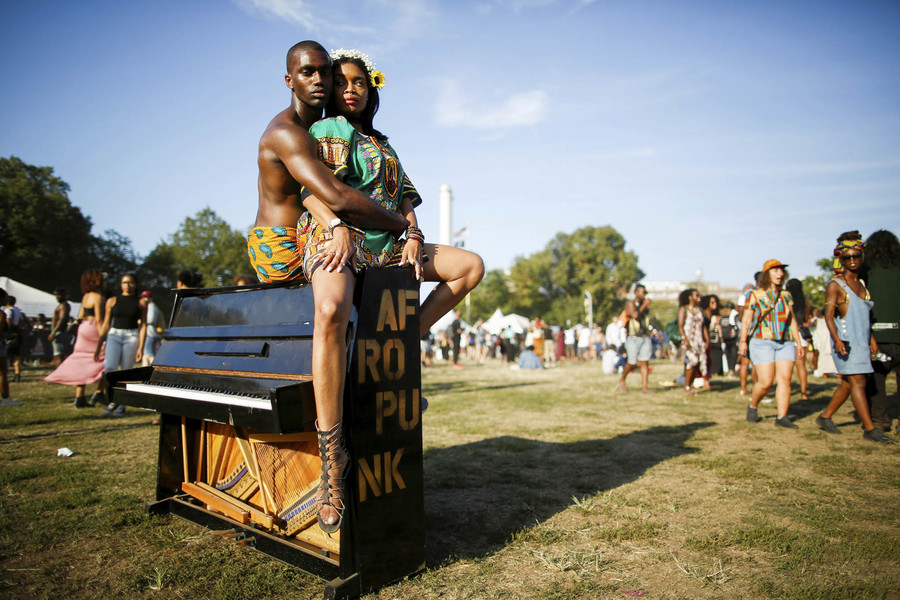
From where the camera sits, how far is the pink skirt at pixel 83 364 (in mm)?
7949

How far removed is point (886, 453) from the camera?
209 inches

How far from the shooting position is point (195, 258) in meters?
50.4

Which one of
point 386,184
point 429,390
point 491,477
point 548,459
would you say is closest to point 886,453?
point 548,459

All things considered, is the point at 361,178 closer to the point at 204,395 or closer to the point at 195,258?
the point at 204,395


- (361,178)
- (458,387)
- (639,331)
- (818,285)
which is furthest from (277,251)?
(818,285)

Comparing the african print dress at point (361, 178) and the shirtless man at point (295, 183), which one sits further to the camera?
the african print dress at point (361, 178)

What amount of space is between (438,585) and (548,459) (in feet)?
9.39

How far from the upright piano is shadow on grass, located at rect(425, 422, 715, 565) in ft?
1.90

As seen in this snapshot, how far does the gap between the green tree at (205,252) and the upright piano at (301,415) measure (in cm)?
5031

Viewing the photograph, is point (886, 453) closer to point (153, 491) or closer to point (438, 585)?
point (438, 585)

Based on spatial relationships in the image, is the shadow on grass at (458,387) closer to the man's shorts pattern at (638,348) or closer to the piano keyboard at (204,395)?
the man's shorts pattern at (638,348)

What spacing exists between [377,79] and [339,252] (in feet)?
3.93

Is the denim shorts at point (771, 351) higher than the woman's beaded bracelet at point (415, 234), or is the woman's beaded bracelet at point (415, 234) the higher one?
the woman's beaded bracelet at point (415, 234)

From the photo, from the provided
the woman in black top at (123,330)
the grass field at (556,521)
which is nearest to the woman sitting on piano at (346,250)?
the grass field at (556,521)
